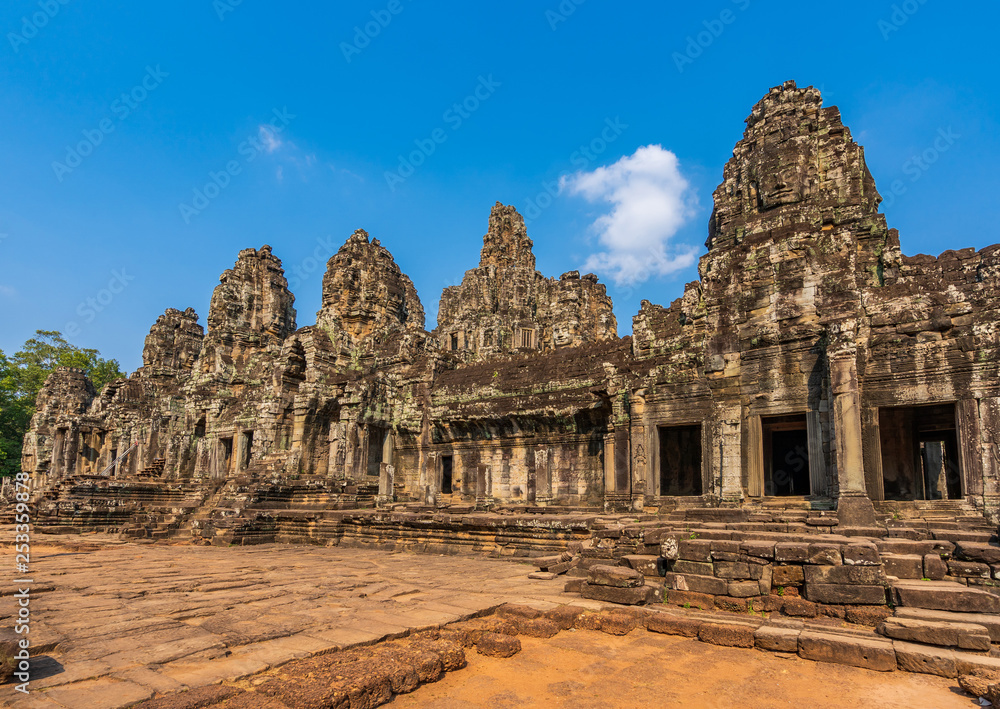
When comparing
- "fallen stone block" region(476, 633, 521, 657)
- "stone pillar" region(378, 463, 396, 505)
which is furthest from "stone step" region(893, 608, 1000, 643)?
"stone pillar" region(378, 463, 396, 505)

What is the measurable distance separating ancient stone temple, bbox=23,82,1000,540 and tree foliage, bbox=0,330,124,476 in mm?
24124

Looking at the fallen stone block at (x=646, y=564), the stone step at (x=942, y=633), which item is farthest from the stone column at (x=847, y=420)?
the stone step at (x=942, y=633)

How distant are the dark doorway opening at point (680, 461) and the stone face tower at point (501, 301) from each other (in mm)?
22509

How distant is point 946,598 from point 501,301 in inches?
1848

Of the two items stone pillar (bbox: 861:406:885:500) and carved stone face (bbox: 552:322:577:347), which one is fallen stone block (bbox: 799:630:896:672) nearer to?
stone pillar (bbox: 861:406:885:500)

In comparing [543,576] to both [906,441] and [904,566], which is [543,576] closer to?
[904,566]

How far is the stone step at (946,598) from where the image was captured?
5.48m

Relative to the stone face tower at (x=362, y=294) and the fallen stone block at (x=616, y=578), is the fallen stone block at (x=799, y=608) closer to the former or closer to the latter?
the fallen stone block at (x=616, y=578)

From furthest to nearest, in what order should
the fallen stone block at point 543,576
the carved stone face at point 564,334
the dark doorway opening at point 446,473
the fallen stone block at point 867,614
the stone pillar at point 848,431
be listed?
the carved stone face at point 564,334 < the dark doorway opening at point 446,473 < the stone pillar at point 848,431 < the fallen stone block at point 543,576 < the fallen stone block at point 867,614

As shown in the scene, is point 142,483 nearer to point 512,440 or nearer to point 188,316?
point 512,440

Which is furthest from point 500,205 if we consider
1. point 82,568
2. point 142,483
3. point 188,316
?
point 82,568

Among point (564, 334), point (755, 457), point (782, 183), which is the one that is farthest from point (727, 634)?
point (564, 334)

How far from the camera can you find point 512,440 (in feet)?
57.8

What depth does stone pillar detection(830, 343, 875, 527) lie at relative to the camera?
34.1ft
